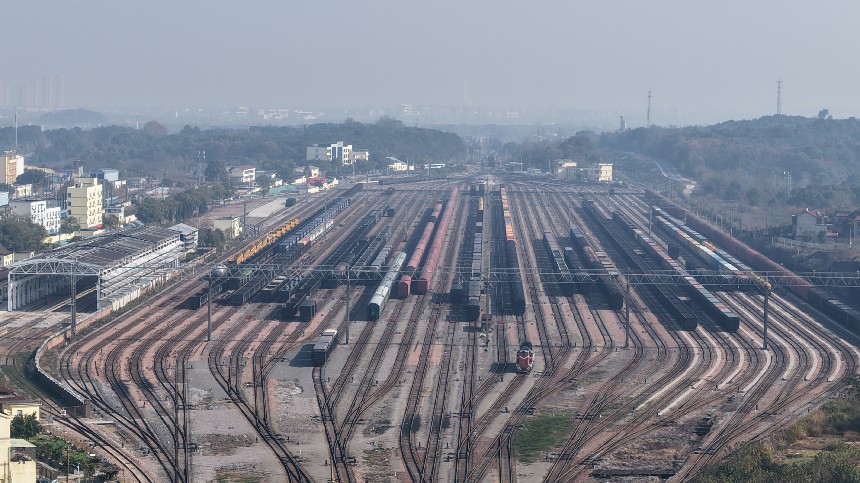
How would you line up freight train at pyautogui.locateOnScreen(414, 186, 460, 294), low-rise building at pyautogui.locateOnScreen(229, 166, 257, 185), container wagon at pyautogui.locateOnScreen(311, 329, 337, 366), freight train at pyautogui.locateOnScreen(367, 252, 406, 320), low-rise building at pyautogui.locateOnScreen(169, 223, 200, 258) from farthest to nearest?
low-rise building at pyautogui.locateOnScreen(229, 166, 257, 185)
low-rise building at pyautogui.locateOnScreen(169, 223, 200, 258)
freight train at pyautogui.locateOnScreen(414, 186, 460, 294)
freight train at pyautogui.locateOnScreen(367, 252, 406, 320)
container wagon at pyautogui.locateOnScreen(311, 329, 337, 366)

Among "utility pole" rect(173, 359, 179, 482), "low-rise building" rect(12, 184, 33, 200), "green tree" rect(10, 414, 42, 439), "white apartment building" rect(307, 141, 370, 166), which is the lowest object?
"utility pole" rect(173, 359, 179, 482)

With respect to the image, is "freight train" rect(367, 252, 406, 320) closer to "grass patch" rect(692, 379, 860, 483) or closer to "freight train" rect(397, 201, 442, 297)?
"freight train" rect(397, 201, 442, 297)

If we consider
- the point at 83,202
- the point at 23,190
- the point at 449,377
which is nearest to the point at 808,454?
the point at 449,377

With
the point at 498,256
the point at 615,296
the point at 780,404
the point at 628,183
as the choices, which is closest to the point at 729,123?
the point at 628,183

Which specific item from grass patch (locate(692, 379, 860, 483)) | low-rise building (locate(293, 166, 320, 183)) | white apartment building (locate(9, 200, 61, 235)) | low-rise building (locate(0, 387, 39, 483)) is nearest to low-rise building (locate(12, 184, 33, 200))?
white apartment building (locate(9, 200, 61, 235))

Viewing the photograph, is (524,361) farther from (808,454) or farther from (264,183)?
(264,183)

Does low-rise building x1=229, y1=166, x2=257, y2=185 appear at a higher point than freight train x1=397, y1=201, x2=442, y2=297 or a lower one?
higher

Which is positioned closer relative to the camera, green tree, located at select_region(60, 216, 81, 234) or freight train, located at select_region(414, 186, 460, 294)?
freight train, located at select_region(414, 186, 460, 294)
